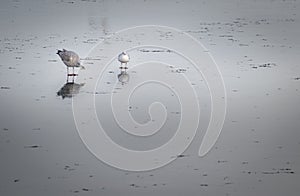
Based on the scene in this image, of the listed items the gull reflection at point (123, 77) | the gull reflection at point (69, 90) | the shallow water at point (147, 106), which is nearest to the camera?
the shallow water at point (147, 106)

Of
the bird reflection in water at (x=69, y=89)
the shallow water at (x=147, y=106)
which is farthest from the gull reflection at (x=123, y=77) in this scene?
the bird reflection in water at (x=69, y=89)

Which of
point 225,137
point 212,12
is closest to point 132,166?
point 225,137

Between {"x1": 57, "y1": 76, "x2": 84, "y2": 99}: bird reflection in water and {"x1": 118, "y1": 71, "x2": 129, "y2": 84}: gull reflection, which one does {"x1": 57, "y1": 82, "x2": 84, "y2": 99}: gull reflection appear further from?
{"x1": 118, "y1": 71, "x2": 129, "y2": 84}: gull reflection

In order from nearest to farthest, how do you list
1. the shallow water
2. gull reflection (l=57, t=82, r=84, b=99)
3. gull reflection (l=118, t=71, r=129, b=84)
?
Result: 1. the shallow water
2. gull reflection (l=57, t=82, r=84, b=99)
3. gull reflection (l=118, t=71, r=129, b=84)

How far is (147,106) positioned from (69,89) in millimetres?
707

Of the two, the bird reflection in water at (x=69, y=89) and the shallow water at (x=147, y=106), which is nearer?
the shallow water at (x=147, y=106)

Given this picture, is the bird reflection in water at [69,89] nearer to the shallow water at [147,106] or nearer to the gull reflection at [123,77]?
the shallow water at [147,106]

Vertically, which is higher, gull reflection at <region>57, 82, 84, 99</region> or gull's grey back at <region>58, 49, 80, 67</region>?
gull's grey back at <region>58, 49, 80, 67</region>

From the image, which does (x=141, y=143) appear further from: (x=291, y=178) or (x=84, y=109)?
(x=291, y=178)

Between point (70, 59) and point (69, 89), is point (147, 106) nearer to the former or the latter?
point (69, 89)

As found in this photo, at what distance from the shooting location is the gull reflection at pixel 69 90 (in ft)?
14.8

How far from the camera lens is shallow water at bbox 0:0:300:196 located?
3.20 meters

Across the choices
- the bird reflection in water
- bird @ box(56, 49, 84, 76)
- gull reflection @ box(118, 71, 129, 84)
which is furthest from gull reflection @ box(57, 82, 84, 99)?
gull reflection @ box(118, 71, 129, 84)

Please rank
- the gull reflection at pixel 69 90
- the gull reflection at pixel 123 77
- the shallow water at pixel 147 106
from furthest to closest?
the gull reflection at pixel 123 77 → the gull reflection at pixel 69 90 → the shallow water at pixel 147 106
